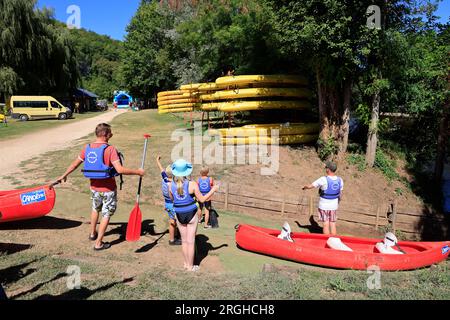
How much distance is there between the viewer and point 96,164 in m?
5.52

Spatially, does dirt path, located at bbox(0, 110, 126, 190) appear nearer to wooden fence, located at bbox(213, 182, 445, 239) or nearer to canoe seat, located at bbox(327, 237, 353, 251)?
wooden fence, located at bbox(213, 182, 445, 239)

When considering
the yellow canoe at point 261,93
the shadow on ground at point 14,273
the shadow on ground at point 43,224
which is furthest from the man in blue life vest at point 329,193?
the yellow canoe at point 261,93

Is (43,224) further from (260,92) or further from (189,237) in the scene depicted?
(260,92)

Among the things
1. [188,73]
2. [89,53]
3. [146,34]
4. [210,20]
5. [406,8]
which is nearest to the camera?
[406,8]

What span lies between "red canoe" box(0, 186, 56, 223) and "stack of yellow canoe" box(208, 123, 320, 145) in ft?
27.3

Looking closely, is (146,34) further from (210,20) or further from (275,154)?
(275,154)

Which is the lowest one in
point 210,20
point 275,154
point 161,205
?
point 161,205

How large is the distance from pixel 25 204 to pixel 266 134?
9530 mm

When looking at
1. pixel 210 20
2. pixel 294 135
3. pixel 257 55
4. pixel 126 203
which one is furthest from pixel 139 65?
pixel 126 203

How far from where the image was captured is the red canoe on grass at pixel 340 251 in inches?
242

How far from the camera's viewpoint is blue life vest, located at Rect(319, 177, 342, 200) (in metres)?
7.04

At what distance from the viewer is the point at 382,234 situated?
930 centimetres

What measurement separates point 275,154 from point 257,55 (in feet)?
19.6
